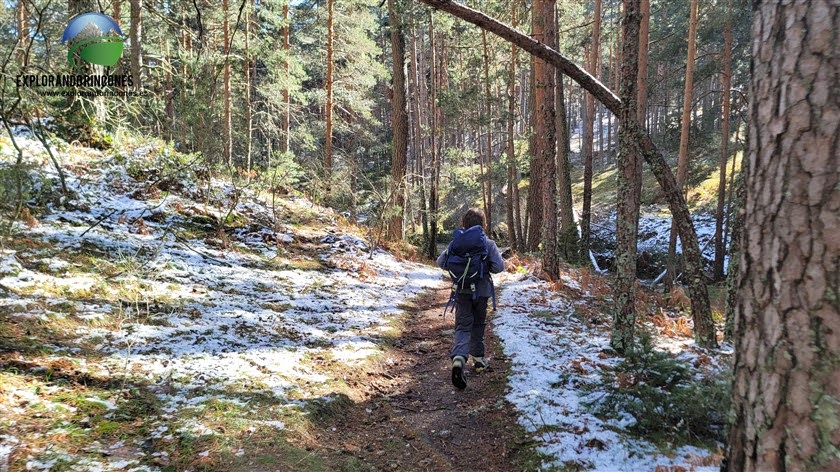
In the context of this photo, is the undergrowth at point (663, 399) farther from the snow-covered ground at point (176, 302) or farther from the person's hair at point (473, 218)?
the snow-covered ground at point (176, 302)

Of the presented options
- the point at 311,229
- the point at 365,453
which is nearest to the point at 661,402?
the point at 365,453

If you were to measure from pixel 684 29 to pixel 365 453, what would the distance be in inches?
952

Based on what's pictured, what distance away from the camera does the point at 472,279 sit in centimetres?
512

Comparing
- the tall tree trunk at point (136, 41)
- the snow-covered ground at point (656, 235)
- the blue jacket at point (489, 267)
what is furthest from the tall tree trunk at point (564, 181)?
the tall tree trunk at point (136, 41)

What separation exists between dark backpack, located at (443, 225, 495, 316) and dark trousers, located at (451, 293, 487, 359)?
138 mm

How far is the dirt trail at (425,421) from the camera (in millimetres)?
3551

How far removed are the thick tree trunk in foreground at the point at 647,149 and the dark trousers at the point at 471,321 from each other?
2377 millimetres

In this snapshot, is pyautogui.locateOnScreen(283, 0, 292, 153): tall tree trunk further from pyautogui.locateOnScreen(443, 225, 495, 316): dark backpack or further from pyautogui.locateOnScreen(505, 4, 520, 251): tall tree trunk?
pyautogui.locateOnScreen(443, 225, 495, 316): dark backpack

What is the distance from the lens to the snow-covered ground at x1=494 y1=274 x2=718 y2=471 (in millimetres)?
3154

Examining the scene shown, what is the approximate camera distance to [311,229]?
38.2 feet

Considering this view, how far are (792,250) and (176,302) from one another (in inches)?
241

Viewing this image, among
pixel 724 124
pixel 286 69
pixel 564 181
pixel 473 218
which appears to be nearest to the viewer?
pixel 473 218

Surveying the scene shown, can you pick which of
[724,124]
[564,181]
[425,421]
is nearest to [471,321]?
[425,421]

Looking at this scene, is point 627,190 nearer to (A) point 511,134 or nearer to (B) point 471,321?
(B) point 471,321
